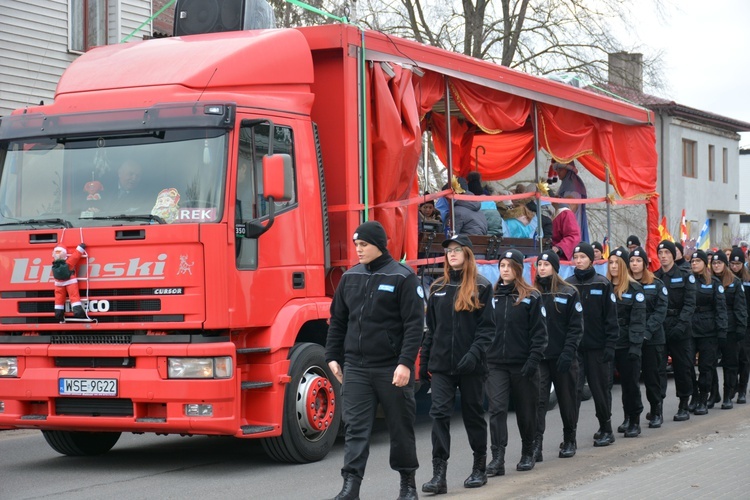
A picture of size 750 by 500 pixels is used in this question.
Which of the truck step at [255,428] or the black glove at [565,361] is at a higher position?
the black glove at [565,361]

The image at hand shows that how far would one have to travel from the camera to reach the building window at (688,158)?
161ft

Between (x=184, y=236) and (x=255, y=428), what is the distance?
5.34 ft

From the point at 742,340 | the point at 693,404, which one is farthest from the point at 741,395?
the point at 693,404

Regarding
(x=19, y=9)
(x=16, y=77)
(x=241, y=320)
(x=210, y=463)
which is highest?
(x=19, y=9)

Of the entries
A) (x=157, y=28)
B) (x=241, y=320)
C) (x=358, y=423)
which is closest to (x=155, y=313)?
(x=241, y=320)

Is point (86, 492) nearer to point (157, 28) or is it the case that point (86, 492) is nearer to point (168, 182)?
point (168, 182)

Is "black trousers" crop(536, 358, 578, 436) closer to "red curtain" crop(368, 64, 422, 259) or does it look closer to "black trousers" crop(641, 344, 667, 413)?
"red curtain" crop(368, 64, 422, 259)

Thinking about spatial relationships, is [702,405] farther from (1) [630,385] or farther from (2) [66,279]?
(2) [66,279]

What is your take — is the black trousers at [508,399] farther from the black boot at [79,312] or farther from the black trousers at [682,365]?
the black trousers at [682,365]

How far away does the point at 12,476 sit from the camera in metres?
9.00

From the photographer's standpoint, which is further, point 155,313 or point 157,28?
point 157,28

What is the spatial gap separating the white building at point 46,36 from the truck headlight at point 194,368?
11.1m

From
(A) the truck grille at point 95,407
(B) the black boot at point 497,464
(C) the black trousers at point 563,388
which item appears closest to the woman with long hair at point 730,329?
(C) the black trousers at point 563,388

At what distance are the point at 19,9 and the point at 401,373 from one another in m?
13.8
